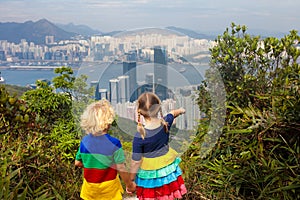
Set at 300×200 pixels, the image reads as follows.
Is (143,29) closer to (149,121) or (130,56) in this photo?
(130,56)

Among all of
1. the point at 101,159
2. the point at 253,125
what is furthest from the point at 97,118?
the point at 253,125

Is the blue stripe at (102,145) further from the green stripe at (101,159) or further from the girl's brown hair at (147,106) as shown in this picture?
the girl's brown hair at (147,106)

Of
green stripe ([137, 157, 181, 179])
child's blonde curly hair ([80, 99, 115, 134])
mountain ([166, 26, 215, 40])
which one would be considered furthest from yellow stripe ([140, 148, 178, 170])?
mountain ([166, 26, 215, 40])

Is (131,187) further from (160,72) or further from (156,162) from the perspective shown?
(160,72)

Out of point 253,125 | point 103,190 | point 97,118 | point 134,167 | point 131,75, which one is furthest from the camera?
point 253,125

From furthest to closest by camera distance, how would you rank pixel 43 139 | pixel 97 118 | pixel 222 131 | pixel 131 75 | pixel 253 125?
pixel 43 139
pixel 222 131
pixel 253 125
pixel 131 75
pixel 97 118

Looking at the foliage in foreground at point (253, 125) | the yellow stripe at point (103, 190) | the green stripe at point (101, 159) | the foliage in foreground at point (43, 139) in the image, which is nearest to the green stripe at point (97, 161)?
the green stripe at point (101, 159)
